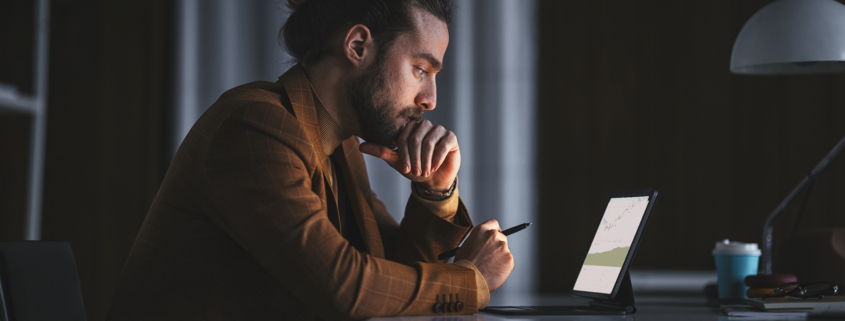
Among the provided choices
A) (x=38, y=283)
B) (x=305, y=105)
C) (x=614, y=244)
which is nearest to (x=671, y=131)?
(x=614, y=244)

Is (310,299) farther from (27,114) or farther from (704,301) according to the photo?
(27,114)

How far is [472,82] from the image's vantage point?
2.56 meters

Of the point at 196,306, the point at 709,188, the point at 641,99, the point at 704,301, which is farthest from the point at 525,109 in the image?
the point at 196,306

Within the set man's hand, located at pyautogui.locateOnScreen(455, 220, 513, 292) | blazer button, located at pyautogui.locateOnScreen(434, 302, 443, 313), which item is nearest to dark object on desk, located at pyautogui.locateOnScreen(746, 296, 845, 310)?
man's hand, located at pyautogui.locateOnScreen(455, 220, 513, 292)

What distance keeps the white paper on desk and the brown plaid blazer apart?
1.57 feet

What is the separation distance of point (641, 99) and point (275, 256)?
6.69 ft

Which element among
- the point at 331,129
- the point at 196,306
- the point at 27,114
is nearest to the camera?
the point at 196,306

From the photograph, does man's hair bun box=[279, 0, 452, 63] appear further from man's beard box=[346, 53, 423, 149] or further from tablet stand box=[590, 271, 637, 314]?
tablet stand box=[590, 271, 637, 314]

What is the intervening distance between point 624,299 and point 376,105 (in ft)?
1.84

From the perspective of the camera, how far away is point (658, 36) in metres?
2.58

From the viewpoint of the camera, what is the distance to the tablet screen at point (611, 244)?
108 cm

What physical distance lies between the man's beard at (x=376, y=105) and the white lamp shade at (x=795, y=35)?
2.60ft

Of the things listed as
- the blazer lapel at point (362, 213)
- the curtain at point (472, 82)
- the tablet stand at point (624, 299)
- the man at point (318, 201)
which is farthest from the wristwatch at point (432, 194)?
the curtain at point (472, 82)

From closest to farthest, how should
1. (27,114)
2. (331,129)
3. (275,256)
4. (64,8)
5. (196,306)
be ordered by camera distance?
(275,256) → (196,306) → (331,129) → (27,114) → (64,8)
